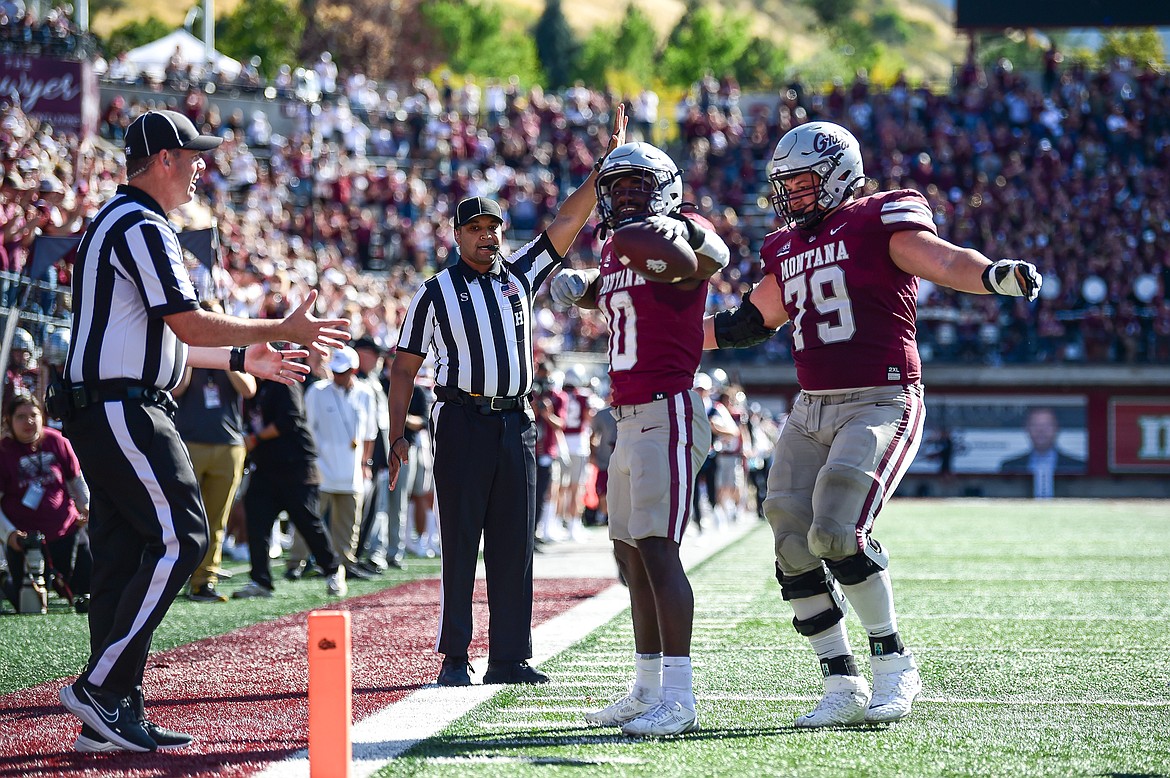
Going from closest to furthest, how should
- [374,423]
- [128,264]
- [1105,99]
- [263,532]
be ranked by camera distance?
1. [128,264]
2. [263,532]
3. [374,423]
4. [1105,99]

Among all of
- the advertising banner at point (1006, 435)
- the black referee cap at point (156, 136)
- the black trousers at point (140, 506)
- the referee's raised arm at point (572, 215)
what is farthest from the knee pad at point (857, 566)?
the advertising banner at point (1006, 435)

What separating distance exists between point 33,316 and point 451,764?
6.42m

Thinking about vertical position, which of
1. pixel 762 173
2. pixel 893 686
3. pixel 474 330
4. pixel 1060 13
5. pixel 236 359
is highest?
pixel 1060 13

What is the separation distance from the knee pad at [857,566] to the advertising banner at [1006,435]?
77.3ft

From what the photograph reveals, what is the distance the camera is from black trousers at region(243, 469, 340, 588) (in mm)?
8688

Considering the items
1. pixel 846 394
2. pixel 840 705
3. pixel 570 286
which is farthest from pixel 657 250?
pixel 840 705

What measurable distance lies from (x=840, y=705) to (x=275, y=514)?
5.27 meters

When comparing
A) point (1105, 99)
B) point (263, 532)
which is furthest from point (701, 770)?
point (1105, 99)

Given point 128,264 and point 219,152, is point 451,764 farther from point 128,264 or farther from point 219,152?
point 219,152

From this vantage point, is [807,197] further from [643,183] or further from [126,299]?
[126,299]

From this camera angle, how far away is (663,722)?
4.40 m

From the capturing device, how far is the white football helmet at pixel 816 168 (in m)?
4.85

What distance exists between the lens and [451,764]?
3988 mm

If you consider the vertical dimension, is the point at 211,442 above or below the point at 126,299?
below
